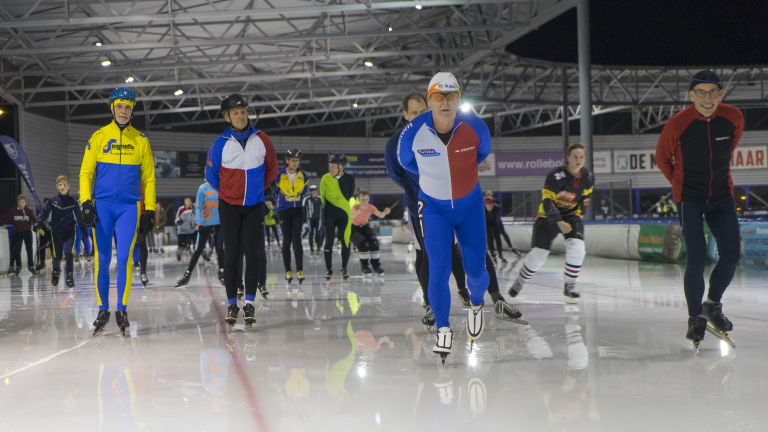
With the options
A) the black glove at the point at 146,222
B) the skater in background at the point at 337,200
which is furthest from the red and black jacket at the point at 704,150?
the skater in background at the point at 337,200

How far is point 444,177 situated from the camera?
340 cm

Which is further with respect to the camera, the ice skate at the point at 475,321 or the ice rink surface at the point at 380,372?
the ice skate at the point at 475,321

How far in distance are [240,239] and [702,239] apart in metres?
3.12

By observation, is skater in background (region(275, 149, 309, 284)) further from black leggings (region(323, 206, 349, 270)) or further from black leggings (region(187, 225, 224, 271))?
black leggings (region(187, 225, 224, 271))

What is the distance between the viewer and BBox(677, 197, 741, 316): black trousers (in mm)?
3691

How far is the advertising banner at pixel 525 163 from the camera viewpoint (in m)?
33.5

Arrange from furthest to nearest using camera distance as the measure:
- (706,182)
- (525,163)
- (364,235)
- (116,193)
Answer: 1. (525,163)
2. (364,235)
3. (116,193)
4. (706,182)

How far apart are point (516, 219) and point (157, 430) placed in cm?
1975

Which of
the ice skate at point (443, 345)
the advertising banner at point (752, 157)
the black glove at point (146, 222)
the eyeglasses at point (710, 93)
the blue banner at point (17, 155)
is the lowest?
the ice skate at point (443, 345)

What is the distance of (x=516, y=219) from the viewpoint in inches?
842

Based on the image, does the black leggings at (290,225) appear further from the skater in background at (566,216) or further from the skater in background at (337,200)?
the skater in background at (566,216)

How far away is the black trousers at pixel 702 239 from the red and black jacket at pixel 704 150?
56mm

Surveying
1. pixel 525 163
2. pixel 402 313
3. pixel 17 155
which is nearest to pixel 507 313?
pixel 402 313

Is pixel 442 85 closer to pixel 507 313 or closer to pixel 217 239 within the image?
pixel 507 313
